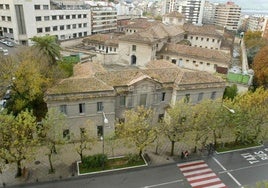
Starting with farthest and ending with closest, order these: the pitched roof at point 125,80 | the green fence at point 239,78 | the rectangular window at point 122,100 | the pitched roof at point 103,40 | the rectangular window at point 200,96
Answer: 1. the pitched roof at point 103,40
2. the green fence at point 239,78
3. the rectangular window at point 200,96
4. the rectangular window at point 122,100
5. the pitched roof at point 125,80

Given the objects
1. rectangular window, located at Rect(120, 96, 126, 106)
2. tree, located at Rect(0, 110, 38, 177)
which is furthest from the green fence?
tree, located at Rect(0, 110, 38, 177)

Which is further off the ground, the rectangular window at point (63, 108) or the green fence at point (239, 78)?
the green fence at point (239, 78)

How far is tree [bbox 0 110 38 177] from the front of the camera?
27.0 m

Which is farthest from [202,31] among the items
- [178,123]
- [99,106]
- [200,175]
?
[200,175]

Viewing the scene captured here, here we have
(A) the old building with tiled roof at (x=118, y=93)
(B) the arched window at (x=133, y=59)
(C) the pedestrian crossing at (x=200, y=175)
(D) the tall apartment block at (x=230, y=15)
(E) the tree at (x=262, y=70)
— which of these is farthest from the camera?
Answer: (D) the tall apartment block at (x=230, y=15)

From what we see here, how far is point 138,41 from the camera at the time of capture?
226 feet

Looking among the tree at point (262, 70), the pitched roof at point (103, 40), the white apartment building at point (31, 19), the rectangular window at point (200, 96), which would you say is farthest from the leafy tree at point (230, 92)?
the white apartment building at point (31, 19)

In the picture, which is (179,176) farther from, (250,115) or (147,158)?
(250,115)

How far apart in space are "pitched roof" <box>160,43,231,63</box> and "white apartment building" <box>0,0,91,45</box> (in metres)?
44.7

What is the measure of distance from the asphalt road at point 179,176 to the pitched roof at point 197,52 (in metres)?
34.7

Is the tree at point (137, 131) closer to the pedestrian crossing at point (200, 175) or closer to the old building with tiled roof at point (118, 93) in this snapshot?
the old building with tiled roof at point (118, 93)

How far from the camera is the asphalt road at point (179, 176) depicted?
30219mm

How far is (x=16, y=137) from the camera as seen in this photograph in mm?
27438

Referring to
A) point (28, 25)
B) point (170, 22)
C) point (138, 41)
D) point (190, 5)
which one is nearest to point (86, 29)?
point (28, 25)
